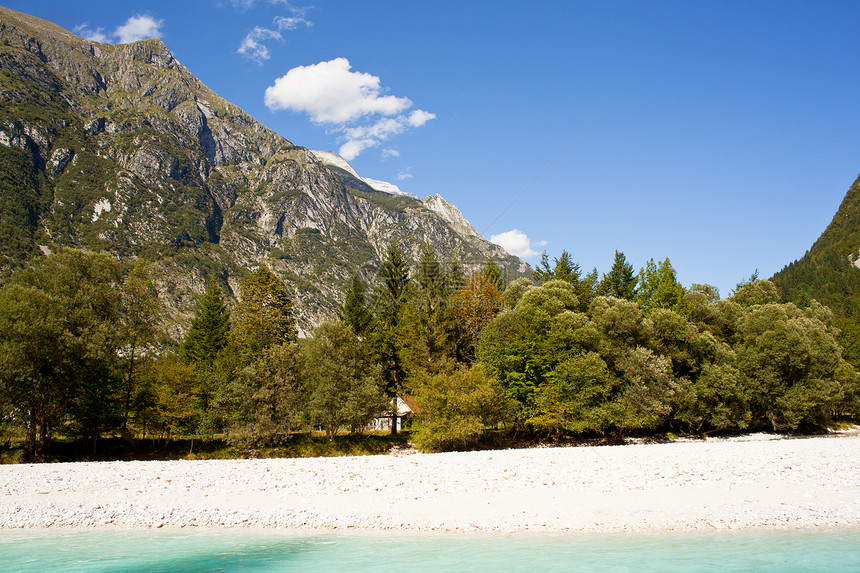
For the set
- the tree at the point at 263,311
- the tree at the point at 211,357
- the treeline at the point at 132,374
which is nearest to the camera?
the treeline at the point at 132,374

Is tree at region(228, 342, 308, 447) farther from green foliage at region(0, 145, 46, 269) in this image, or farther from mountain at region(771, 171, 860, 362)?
green foliage at region(0, 145, 46, 269)

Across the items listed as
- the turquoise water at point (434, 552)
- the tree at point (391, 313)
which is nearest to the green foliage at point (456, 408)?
the tree at point (391, 313)

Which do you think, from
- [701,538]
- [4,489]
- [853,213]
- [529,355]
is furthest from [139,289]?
[853,213]

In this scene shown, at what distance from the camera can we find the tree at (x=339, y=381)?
1436 inches

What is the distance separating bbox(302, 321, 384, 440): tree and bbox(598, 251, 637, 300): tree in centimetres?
2908

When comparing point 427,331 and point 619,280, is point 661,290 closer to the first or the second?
point 619,280

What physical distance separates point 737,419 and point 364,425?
30.4m

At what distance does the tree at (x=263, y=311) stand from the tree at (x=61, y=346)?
13081 millimetres

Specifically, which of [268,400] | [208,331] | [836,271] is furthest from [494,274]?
[836,271]

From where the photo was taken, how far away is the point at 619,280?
178ft

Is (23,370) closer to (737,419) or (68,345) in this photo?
(68,345)

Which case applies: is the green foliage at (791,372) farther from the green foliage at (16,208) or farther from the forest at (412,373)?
the green foliage at (16,208)

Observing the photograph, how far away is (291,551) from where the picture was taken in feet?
44.1

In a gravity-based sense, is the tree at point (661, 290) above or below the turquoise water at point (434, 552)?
above
